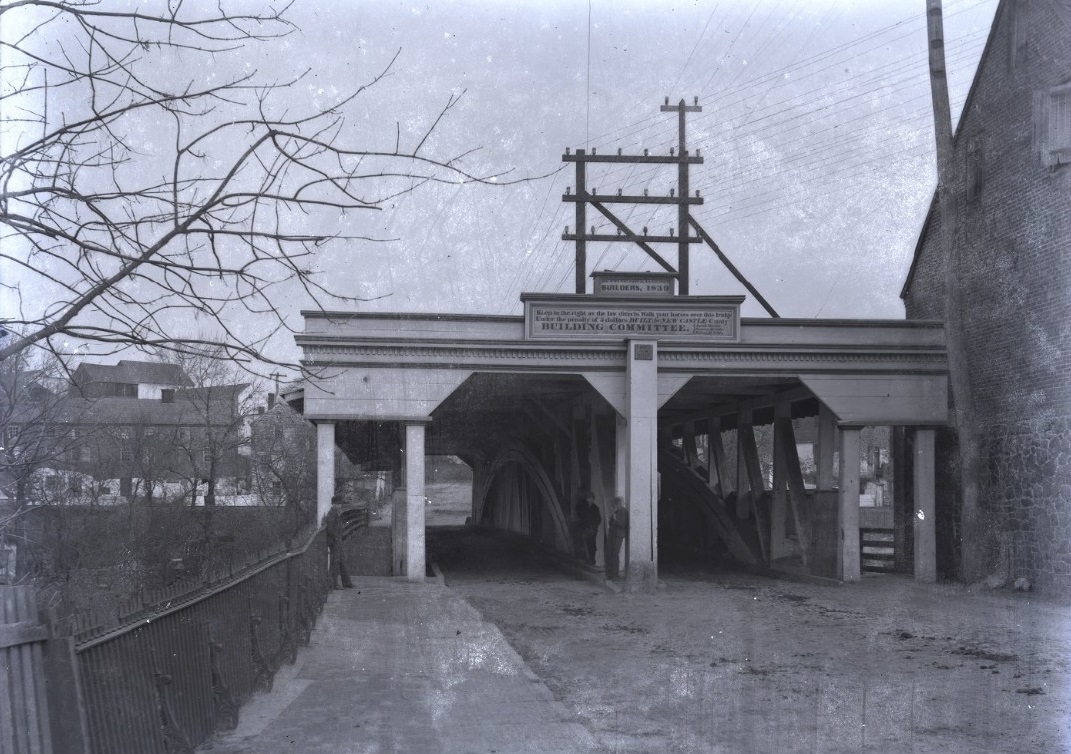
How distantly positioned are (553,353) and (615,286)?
168cm

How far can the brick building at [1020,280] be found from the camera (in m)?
15.8

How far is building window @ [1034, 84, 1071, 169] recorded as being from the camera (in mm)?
15797

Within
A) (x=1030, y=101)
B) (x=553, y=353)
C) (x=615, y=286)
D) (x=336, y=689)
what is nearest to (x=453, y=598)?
(x=553, y=353)

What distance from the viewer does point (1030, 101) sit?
16.7m

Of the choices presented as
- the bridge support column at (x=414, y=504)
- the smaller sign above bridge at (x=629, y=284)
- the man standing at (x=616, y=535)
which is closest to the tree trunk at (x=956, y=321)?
the smaller sign above bridge at (x=629, y=284)

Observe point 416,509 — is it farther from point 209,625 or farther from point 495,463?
point 495,463

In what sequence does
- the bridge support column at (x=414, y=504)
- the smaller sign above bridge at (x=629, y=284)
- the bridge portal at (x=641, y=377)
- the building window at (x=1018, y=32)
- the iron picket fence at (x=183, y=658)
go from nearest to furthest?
the iron picket fence at (x=183, y=658)
the building window at (x=1018, y=32)
the bridge portal at (x=641, y=377)
the bridge support column at (x=414, y=504)
the smaller sign above bridge at (x=629, y=284)

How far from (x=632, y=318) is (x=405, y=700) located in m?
11.4

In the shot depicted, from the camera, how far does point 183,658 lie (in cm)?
601

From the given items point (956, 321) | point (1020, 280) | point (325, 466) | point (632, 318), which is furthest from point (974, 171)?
point (325, 466)

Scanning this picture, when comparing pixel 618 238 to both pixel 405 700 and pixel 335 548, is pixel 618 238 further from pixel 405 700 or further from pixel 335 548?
pixel 405 700

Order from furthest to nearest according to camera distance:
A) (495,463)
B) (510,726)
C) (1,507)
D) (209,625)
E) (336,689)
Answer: (495,463)
(1,507)
(336,689)
(510,726)
(209,625)

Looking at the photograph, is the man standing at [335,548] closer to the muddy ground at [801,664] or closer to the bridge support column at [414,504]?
the bridge support column at [414,504]

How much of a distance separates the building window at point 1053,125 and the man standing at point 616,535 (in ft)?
29.2
